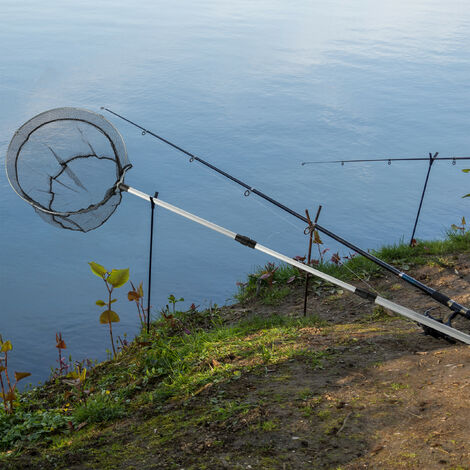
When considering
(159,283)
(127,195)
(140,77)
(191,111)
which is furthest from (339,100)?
(159,283)

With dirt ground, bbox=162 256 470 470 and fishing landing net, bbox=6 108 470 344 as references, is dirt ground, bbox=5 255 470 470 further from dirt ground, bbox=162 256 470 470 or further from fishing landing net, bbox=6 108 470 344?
fishing landing net, bbox=6 108 470 344

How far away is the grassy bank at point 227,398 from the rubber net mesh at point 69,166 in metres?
0.94

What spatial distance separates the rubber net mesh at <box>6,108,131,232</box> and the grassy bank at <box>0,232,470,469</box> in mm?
943

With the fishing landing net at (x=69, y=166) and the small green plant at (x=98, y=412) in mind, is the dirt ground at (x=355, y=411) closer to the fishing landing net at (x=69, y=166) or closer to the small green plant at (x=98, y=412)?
the small green plant at (x=98, y=412)

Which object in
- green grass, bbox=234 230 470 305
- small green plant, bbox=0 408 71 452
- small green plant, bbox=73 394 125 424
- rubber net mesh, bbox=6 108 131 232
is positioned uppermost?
rubber net mesh, bbox=6 108 131 232

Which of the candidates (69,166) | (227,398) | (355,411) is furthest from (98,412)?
(69,166)

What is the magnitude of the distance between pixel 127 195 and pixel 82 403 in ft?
14.5

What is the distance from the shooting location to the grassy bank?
2426 millimetres

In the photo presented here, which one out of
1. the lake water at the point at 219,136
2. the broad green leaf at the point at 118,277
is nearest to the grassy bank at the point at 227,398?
the broad green leaf at the point at 118,277

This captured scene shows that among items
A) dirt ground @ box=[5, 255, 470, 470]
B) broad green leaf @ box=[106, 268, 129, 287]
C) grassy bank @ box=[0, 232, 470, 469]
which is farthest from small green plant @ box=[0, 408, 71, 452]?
broad green leaf @ box=[106, 268, 129, 287]

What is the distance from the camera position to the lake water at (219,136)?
18.9 ft

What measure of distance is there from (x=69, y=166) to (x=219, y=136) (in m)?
4.81

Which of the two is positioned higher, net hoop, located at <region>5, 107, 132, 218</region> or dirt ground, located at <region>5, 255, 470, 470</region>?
net hoop, located at <region>5, 107, 132, 218</region>

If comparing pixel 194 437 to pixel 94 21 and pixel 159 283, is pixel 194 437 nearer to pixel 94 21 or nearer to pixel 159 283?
pixel 159 283
